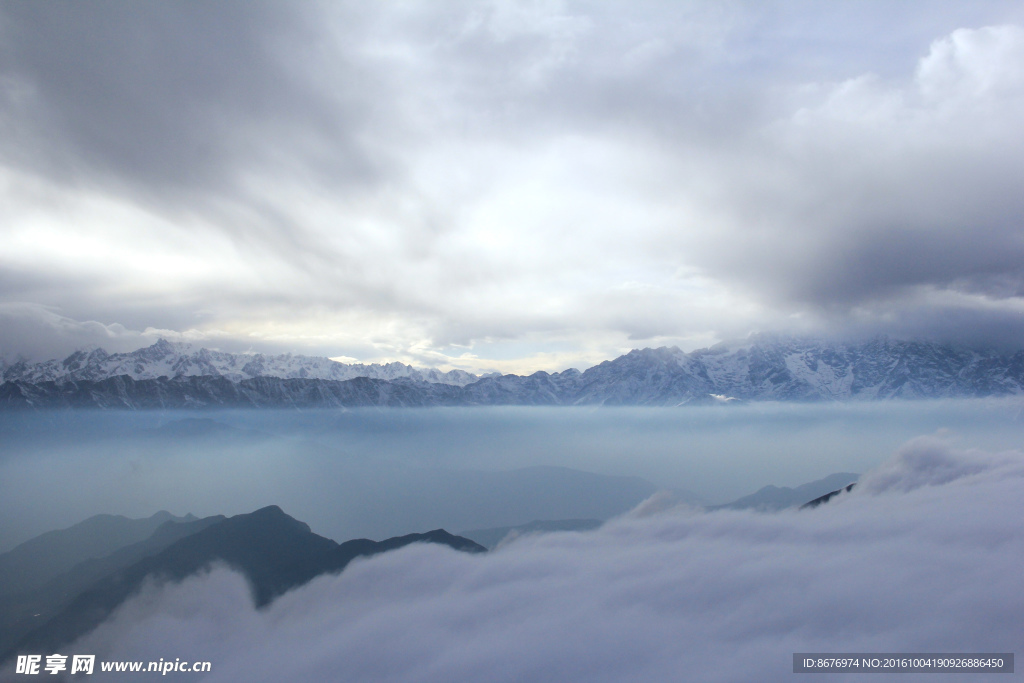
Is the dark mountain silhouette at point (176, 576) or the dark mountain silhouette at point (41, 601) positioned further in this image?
the dark mountain silhouette at point (41, 601)

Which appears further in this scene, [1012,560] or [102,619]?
[102,619]

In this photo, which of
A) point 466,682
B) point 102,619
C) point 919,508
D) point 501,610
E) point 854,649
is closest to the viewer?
point 854,649

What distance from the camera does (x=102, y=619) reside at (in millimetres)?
164750

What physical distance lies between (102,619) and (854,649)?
225 meters

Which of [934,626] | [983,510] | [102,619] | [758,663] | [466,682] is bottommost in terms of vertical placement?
[102,619]

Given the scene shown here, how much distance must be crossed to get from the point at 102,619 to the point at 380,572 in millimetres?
94622

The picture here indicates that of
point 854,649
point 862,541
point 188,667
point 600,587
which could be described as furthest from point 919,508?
point 188,667

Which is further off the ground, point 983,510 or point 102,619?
point 983,510

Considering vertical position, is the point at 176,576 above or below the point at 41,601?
above

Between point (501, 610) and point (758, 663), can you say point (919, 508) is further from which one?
point (501, 610)

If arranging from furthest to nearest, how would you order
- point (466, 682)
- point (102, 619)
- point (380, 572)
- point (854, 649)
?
point (380, 572)
point (102, 619)
point (466, 682)
point (854, 649)

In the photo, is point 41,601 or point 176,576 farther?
point 176,576

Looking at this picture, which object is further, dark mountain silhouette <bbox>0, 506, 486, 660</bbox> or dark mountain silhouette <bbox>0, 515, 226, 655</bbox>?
dark mountain silhouette <bbox>0, 515, 226, 655</bbox>

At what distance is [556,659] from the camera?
104 m
